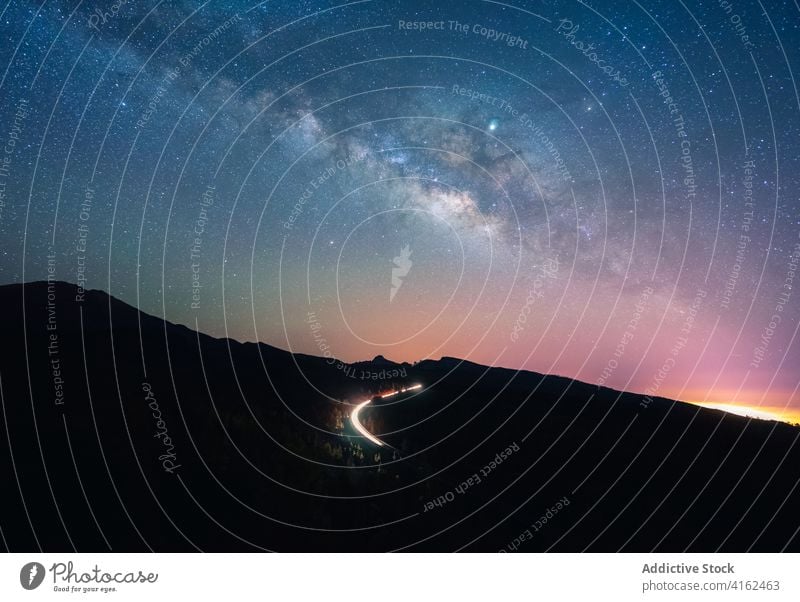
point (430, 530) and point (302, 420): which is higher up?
point (302, 420)

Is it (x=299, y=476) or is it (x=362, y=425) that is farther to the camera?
(x=362, y=425)

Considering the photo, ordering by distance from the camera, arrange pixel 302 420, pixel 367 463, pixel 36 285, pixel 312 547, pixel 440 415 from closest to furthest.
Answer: pixel 312 547 < pixel 367 463 < pixel 302 420 < pixel 440 415 < pixel 36 285

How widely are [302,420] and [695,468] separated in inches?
852

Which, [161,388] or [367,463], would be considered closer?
[367,463]

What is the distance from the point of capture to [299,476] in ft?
34.0

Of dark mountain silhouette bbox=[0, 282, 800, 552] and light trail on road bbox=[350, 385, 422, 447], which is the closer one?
dark mountain silhouette bbox=[0, 282, 800, 552]

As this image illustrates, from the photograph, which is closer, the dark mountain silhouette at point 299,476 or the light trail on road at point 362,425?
the dark mountain silhouette at point 299,476

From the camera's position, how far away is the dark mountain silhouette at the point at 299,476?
8.42 meters

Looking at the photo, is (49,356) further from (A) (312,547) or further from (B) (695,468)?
(B) (695,468)

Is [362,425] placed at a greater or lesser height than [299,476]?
greater

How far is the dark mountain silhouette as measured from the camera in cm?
842

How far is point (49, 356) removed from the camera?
18.4 meters
